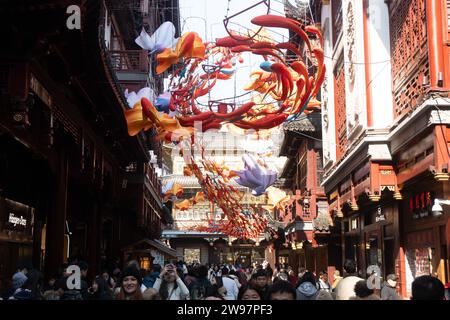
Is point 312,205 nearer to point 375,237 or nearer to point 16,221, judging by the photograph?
point 375,237

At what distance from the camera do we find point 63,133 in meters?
13.3

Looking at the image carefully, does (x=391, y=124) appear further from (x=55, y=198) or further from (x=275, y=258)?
(x=275, y=258)

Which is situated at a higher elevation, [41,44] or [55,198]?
[41,44]

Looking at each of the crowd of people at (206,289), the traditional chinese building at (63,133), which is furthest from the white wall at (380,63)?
the crowd of people at (206,289)

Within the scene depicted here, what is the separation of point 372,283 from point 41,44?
18.1 feet

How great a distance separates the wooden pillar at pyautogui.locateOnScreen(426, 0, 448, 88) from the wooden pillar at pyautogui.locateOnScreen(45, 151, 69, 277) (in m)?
7.94

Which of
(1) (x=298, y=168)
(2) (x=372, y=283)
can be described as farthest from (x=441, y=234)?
(1) (x=298, y=168)

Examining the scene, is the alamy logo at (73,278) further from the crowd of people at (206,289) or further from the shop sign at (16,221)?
the shop sign at (16,221)

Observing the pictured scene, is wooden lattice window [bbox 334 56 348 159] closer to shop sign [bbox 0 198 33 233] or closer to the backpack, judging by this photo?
shop sign [bbox 0 198 33 233]

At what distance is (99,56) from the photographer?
39.8 ft

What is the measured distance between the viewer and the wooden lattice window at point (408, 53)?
1298cm

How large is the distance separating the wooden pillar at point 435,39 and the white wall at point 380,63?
12.6ft
